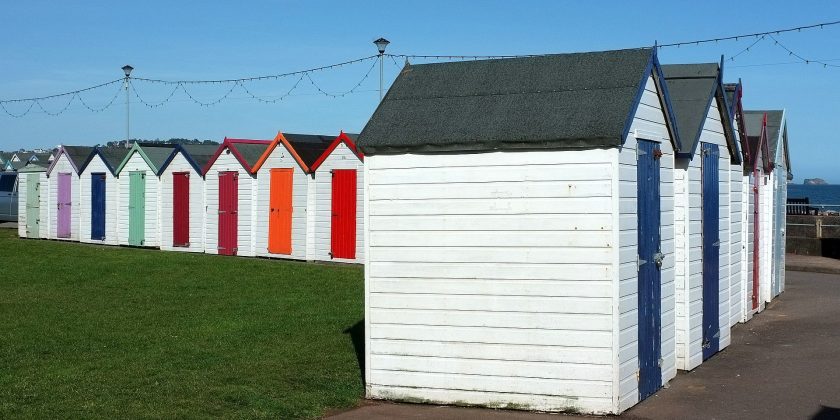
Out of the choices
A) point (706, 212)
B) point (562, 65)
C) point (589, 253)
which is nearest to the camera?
point (589, 253)

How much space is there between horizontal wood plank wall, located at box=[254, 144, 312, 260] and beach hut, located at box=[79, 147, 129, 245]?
21.5ft

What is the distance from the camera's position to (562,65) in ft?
33.3

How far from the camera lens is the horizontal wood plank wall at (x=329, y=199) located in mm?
24281

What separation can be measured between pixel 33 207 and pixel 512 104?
1112 inches

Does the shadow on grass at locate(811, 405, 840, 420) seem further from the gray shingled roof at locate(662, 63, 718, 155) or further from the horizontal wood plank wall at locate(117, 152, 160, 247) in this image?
the horizontal wood plank wall at locate(117, 152, 160, 247)

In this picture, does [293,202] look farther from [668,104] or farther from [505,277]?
[505,277]

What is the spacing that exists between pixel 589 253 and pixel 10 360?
6.48 metres

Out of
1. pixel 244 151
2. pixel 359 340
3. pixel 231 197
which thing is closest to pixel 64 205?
pixel 231 197

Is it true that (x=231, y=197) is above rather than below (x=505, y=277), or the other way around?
above

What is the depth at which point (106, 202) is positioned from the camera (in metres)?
32.0

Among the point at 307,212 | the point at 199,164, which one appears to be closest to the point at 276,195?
the point at 307,212

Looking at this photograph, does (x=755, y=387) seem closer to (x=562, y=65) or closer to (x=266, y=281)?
(x=562, y=65)

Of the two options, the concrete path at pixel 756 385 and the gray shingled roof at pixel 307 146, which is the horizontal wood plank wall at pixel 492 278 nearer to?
the concrete path at pixel 756 385

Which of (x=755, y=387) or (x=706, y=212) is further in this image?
(x=706, y=212)
